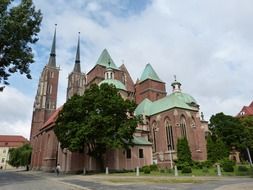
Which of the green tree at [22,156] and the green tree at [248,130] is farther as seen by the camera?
the green tree at [22,156]

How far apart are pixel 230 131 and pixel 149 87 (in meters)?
20.8

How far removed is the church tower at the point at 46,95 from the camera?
256 feet

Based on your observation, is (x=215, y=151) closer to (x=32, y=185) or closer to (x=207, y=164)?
(x=207, y=164)

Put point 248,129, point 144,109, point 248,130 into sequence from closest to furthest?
point 144,109 < point 248,130 < point 248,129

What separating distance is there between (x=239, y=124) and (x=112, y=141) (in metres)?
35.0

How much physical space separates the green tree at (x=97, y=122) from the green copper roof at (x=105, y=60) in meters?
28.5

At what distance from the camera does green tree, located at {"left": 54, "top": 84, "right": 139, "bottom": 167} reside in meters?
27.9

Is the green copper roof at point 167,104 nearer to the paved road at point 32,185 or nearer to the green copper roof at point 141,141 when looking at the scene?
the green copper roof at point 141,141

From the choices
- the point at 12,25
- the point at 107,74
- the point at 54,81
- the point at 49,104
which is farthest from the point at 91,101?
the point at 54,81

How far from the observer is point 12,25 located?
658 inches

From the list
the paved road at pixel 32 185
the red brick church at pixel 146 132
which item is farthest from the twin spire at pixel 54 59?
the paved road at pixel 32 185

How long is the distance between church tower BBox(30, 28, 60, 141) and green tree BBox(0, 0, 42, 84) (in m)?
59.2

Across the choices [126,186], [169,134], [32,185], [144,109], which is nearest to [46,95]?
[144,109]

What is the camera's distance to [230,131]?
168ft
